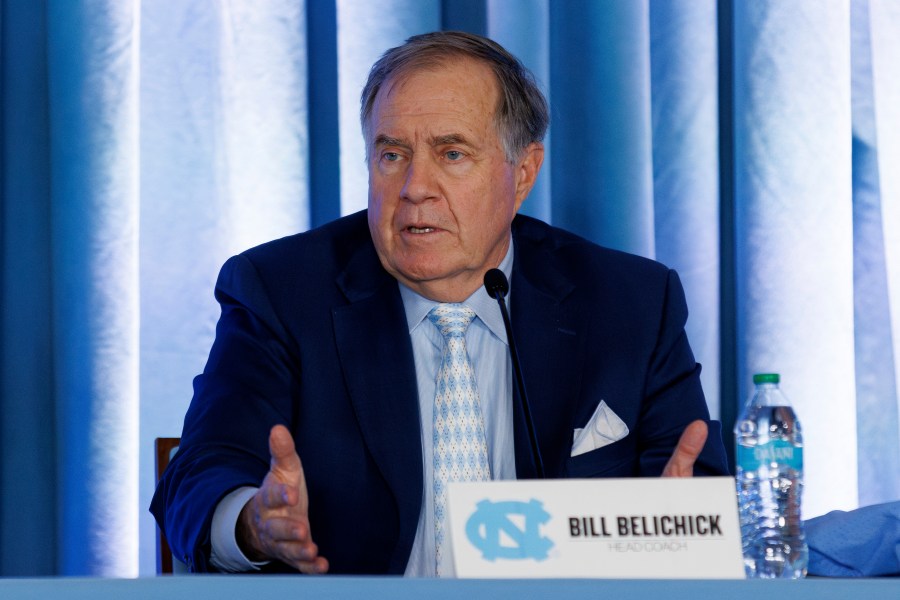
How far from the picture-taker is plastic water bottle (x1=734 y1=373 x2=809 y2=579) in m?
1.48

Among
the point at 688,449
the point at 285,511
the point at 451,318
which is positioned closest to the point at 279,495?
the point at 285,511

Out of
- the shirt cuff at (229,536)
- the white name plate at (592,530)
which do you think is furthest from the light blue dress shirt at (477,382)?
the white name plate at (592,530)

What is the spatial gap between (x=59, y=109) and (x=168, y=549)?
1.14 m

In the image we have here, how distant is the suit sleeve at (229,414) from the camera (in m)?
1.65

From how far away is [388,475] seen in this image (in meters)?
1.85

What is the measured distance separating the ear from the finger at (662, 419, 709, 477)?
84 centimetres

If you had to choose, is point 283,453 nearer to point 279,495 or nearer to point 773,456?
point 279,495

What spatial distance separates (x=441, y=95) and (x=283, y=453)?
0.90 meters

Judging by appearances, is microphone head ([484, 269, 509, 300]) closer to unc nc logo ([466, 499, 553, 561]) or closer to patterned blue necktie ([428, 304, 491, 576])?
patterned blue necktie ([428, 304, 491, 576])

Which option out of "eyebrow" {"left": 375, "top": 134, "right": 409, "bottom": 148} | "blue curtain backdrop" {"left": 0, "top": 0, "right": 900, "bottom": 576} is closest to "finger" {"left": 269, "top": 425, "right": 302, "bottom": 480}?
"eyebrow" {"left": 375, "top": 134, "right": 409, "bottom": 148}

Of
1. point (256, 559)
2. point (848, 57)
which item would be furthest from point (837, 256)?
point (256, 559)

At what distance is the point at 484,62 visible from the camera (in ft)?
6.93

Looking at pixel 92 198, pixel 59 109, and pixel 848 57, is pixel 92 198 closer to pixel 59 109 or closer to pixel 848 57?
pixel 59 109

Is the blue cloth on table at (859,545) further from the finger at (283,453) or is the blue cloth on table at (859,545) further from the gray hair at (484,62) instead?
the gray hair at (484,62)
